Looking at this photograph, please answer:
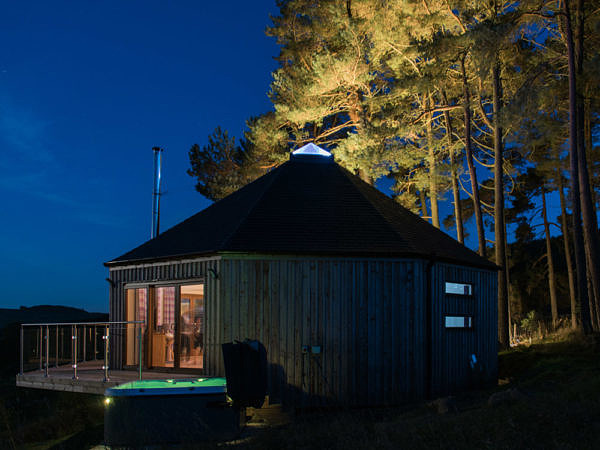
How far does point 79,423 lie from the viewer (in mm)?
12594

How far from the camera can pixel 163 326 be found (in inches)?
449

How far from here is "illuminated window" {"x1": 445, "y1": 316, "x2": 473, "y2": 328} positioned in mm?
10562

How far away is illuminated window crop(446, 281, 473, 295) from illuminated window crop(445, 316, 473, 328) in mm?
521

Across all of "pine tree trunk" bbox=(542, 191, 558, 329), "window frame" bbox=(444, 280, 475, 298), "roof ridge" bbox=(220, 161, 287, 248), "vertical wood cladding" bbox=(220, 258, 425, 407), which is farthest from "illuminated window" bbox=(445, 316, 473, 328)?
"pine tree trunk" bbox=(542, 191, 558, 329)

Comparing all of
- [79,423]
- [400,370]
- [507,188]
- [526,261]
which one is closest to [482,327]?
[400,370]

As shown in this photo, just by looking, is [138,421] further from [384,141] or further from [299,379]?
[384,141]

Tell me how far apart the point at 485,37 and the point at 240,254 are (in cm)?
899

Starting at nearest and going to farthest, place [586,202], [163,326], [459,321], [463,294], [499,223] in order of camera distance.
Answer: [459,321]
[463,294]
[163,326]
[586,202]
[499,223]

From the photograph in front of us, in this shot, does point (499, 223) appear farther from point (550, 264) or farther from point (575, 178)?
point (550, 264)

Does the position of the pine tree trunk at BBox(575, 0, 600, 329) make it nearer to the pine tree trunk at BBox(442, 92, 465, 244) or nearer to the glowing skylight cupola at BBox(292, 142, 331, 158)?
the pine tree trunk at BBox(442, 92, 465, 244)

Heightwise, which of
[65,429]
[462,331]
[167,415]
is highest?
[462,331]

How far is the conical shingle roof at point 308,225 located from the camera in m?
9.48

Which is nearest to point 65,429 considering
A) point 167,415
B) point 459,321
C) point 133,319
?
point 133,319

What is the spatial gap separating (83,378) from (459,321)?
297 inches
